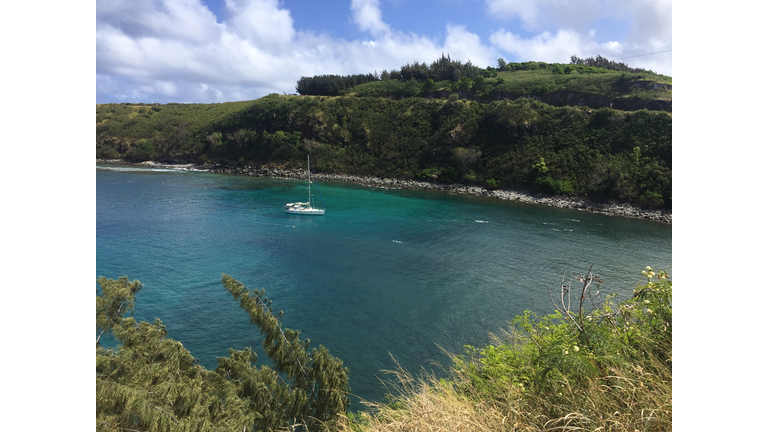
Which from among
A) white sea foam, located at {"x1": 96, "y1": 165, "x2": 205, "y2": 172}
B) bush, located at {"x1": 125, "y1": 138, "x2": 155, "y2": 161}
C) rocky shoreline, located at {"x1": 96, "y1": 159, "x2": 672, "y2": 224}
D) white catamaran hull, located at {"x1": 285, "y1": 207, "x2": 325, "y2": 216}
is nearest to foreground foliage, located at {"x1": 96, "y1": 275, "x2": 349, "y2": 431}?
white catamaran hull, located at {"x1": 285, "y1": 207, "x2": 325, "y2": 216}

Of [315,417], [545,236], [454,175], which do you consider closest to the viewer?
[315,417]

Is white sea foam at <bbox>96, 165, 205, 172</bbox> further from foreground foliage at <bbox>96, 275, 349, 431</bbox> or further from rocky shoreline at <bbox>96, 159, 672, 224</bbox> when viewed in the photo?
foreground foliage at <bbox>96, 275, 349, 431</bbox>

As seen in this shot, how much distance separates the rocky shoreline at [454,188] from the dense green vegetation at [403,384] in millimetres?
38173

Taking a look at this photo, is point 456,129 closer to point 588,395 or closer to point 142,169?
point 142,169

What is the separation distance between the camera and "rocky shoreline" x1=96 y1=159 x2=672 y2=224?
40281mm

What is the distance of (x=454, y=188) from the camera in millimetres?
54344

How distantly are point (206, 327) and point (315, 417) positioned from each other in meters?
9.17

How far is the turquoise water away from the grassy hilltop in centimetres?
1068

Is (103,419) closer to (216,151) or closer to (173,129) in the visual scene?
(216,151)

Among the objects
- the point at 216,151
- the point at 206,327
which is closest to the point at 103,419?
the point at 206,327

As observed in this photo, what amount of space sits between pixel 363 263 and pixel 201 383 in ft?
54.3

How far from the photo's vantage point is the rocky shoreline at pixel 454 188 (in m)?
40.3

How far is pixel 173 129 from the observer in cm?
8419

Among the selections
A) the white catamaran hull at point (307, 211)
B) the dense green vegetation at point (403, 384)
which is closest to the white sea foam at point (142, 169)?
the white catamaran hull at point (307, 211)
